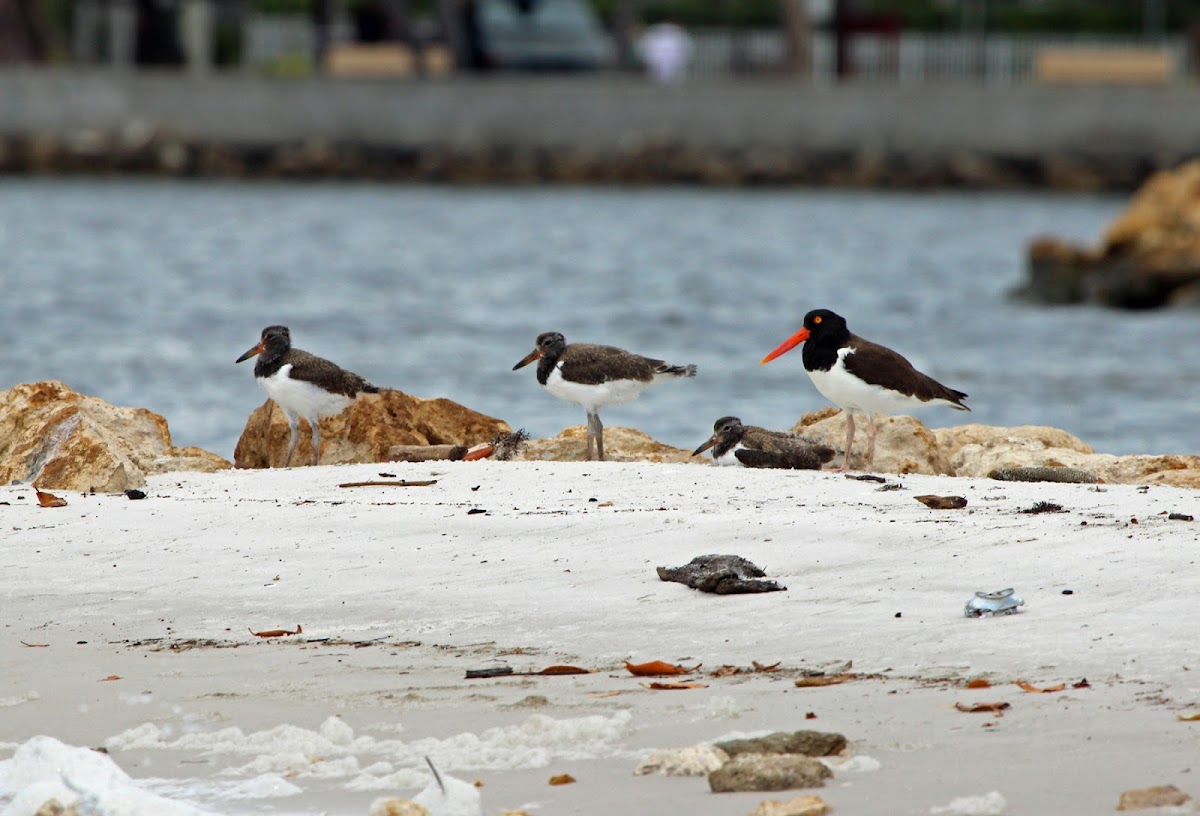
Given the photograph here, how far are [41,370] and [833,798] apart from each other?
713 inches

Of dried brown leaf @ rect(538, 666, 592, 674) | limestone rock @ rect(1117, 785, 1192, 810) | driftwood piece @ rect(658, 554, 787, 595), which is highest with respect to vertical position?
driftwood piece @ rect(658, 554, 787, 595)

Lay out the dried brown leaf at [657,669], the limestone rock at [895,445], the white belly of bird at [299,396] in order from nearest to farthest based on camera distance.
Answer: the dried brown leaf at [657,669]
the white belly of bird at [299,396]
the limestone rock at [895,445]

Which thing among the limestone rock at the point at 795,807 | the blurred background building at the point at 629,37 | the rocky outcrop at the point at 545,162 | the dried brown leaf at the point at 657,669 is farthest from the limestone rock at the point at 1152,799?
the blurred background building at the point at 629,37

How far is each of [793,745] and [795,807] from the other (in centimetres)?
46

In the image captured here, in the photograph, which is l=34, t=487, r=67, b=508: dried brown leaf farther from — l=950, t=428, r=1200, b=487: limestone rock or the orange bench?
the orange bench

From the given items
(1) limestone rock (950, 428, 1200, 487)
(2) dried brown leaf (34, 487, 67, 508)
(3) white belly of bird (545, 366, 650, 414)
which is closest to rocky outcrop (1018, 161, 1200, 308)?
(1) limestone rock (950, 428, 1200, 487)

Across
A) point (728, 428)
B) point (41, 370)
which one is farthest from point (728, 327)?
point (728, 428)

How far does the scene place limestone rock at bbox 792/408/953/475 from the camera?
9.64 meters

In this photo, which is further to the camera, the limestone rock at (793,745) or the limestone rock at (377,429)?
the limestone rock at (377,429)

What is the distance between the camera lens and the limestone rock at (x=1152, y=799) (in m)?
4.59

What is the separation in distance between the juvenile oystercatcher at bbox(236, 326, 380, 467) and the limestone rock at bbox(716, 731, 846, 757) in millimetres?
4885

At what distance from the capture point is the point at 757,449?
9359 millimetres

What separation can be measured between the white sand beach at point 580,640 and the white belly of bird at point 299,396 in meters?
1.07

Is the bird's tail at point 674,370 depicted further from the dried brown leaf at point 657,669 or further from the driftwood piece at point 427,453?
the dried brown leaf at point 657,669
